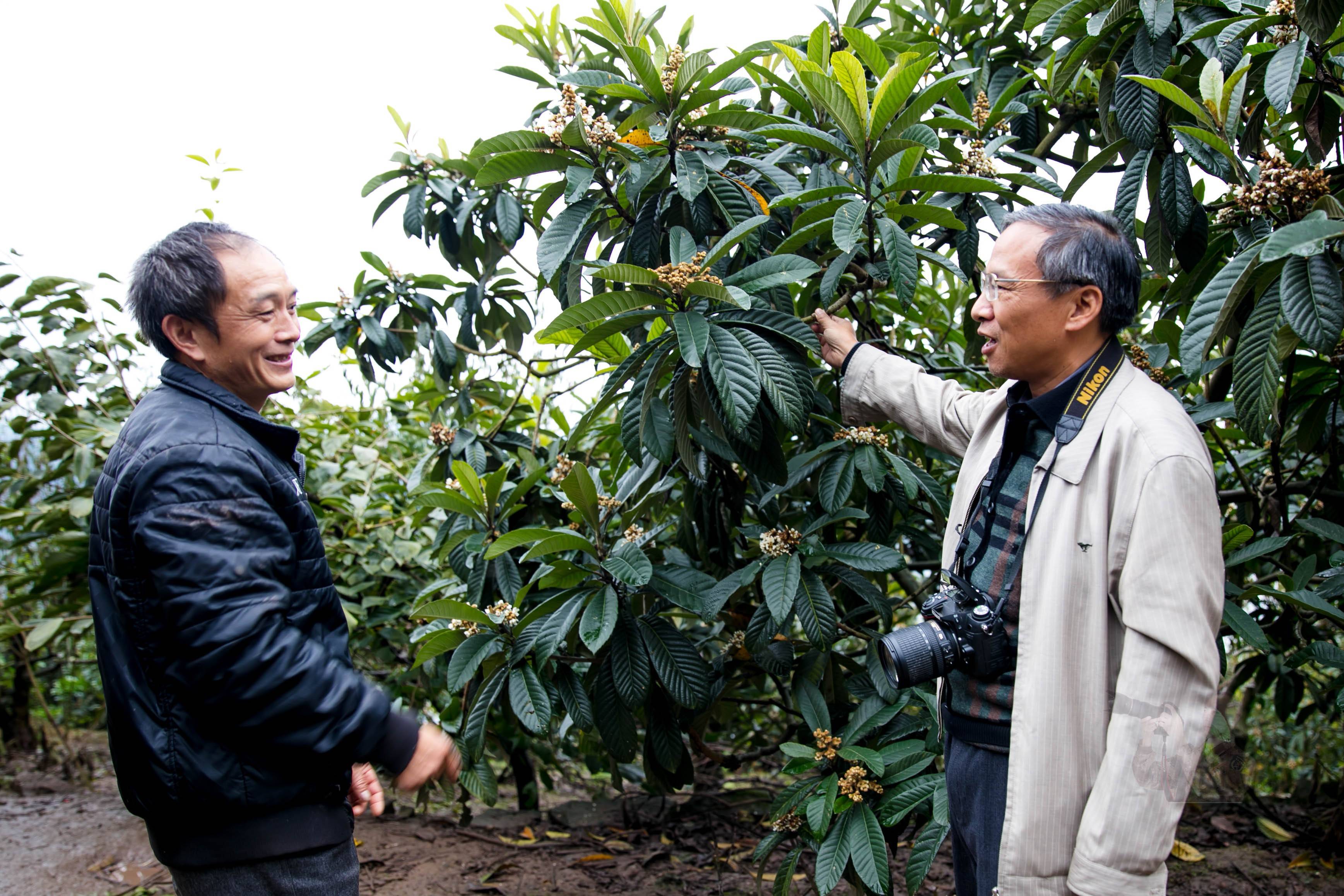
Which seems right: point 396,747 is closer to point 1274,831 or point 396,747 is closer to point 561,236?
point 561,236

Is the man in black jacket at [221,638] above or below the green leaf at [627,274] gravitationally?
below

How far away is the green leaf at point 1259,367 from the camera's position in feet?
5.10

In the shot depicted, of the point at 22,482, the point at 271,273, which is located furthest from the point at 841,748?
the point at 22,482

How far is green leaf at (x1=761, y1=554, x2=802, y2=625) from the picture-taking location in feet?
6.66

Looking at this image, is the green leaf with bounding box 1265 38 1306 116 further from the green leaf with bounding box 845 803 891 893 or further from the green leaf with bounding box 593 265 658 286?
the green leaf with bounding box 845 803 891 893

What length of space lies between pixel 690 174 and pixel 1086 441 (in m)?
1.00

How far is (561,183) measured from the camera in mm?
2277

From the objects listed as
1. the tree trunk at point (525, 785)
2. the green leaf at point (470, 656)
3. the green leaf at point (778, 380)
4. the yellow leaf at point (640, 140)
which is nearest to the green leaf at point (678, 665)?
the green leaf at point (470, 656)

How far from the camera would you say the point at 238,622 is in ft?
3.96

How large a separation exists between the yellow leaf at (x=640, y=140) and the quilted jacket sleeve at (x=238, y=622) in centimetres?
114

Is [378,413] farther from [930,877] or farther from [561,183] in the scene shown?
[930,877]

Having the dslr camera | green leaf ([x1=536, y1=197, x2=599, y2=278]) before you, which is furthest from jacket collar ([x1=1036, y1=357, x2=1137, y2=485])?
green leaf ([x1=536, y1=197, x2=599, y2=278])

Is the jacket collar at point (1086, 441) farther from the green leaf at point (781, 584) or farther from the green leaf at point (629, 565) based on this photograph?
the green leaf at point (629, 565)

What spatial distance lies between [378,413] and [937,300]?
2.38 meters
